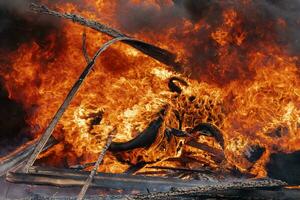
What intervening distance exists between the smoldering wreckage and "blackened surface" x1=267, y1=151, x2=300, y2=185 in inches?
0.9

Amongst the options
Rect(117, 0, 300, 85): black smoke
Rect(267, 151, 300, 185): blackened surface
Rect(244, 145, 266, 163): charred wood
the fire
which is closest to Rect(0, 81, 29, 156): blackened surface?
the fire

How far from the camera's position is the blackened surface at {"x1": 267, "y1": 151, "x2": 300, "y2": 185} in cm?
674

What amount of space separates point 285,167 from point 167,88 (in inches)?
123

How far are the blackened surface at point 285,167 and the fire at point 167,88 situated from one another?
0.52 feet

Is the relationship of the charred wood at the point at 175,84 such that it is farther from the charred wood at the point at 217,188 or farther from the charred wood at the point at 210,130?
the charred wood at the point at 217,188

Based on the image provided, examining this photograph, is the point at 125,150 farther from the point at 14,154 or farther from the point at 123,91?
the point at 14,154

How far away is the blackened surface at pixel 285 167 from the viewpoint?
674 centimetres

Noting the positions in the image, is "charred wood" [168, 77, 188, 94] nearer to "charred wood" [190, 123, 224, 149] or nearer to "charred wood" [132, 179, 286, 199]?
"charred wood" [190, 123, 224, 149]

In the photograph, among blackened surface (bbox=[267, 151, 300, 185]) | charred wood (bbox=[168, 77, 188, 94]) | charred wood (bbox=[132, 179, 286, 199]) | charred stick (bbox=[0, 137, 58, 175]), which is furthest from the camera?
charred wood (bbox=[168, 77, 188, 94])

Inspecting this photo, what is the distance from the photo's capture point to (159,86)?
784 centimetres

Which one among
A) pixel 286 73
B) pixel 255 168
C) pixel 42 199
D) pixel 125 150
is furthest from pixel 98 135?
pixel 286 73

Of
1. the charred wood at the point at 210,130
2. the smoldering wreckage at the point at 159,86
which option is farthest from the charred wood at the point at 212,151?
the charred wood at the point at 210,130

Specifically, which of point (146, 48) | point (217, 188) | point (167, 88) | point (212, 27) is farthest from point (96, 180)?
point (212, 27)

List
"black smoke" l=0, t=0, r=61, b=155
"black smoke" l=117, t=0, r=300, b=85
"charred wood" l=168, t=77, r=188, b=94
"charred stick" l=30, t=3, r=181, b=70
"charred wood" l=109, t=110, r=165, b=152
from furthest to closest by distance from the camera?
1. "black smoke" l=117, t=0, r=300, b=85
2. "charred wood" l=168, t=77, r=188, b=94
3. "black smoke" l=0, t=0, r=61, b=155
4. "charred stick" l=30, t=3, r=181, b=70
5. "charred wood" l=109, t=110, r=165, b=152
